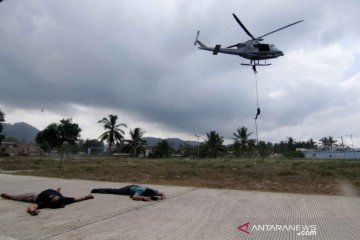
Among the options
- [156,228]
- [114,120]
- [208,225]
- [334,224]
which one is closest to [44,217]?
[156,228]

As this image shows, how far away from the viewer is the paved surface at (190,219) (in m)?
3.89

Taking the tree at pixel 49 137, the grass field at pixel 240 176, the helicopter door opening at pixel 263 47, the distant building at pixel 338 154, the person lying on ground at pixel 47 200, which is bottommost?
the person lying on ground at pixel 47 200

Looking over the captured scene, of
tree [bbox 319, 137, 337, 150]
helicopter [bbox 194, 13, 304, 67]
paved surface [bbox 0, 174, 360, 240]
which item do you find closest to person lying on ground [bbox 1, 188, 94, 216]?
paved surface [bbox 0, 174, 360, 240]

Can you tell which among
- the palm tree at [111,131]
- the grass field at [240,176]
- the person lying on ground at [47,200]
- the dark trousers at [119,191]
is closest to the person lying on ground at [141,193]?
the dark trousers at [119,191]

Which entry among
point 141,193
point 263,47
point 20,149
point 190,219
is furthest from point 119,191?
point 20,149

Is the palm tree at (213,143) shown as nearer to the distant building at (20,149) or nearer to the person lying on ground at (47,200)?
the distant building at (20,149)

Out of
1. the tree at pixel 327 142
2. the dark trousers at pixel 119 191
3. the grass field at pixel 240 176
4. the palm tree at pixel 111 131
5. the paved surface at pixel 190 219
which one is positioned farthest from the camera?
the tree at pixel 327 142

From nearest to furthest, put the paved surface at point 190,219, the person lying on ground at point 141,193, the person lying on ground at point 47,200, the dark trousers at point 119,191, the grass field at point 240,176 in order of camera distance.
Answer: the paved surface at point 190,219
the person lying on ground at point 47,200
the person lying on ground at point 141,193
the dark trousers at point 119,191
the grass field at point 240,176

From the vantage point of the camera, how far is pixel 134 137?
55500 millimetres

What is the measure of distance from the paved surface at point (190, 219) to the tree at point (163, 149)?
171 ft

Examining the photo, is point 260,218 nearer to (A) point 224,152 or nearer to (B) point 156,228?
(B) point 156,228

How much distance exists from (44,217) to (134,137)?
51.0 meters

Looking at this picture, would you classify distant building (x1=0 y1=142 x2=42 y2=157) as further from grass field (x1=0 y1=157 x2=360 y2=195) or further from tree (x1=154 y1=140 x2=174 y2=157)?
grass field (x1=0 y1=157 x2=360 y2=195)

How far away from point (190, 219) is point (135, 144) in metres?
52.2
